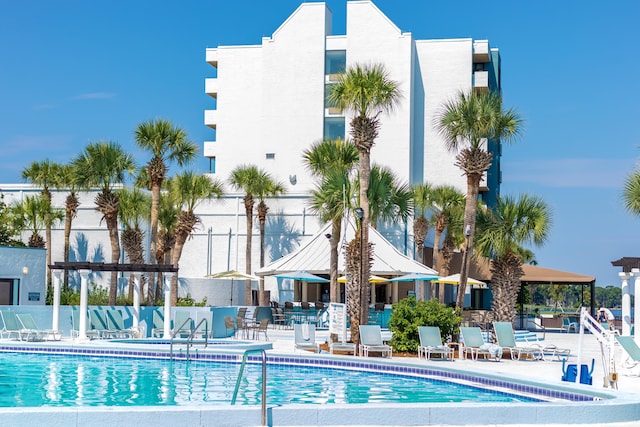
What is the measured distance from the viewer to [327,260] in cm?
3325

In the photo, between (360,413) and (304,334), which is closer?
(360,413)

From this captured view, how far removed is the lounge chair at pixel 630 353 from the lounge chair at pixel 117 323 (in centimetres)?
1462

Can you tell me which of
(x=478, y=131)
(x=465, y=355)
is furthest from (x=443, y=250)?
(x=465, y=355)

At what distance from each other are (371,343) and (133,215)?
76.4ft

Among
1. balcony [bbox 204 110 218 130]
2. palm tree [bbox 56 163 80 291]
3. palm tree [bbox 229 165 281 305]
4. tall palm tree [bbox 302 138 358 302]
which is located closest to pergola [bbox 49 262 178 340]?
tall palm tree [bbox 302 138 358 302]

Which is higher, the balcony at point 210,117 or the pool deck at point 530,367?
the balcony at point 210,117

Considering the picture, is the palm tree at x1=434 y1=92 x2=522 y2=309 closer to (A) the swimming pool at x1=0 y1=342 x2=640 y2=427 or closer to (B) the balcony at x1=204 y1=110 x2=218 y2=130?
(A) the swimming pool at x1=0 y1=342 x2=640 y2=427

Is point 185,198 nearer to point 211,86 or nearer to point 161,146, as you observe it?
point 161,146

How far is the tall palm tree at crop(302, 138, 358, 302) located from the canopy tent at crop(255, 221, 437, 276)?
1.85 feet

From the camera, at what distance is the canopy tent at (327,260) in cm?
2978

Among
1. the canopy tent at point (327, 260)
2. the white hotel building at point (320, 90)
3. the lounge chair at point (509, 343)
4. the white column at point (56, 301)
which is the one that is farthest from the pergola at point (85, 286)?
the white hotel building at point (320, 90)

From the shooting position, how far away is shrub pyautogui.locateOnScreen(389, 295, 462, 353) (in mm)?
22328

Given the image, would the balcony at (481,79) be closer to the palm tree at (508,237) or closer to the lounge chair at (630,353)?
the palm tree at (508,237)

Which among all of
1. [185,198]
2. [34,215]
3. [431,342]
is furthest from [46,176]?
[431,342]
